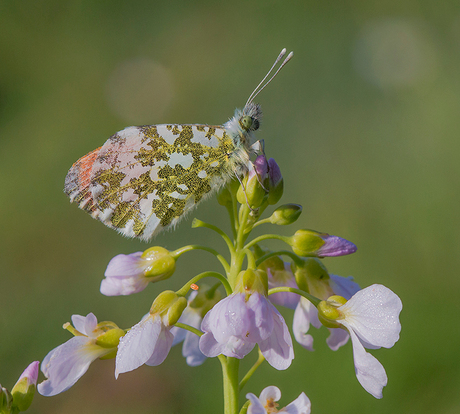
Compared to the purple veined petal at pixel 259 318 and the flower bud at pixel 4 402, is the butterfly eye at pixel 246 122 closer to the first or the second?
the purple veined petal at pixel 259 318

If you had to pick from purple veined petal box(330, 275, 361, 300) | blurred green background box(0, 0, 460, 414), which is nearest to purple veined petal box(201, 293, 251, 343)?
purple veined petal box(330, 275, 361, 300)

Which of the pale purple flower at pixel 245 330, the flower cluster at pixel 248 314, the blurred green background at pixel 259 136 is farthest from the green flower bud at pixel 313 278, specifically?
the blurred green background at pixel 259 136

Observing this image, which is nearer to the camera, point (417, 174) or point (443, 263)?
point (443, 263)

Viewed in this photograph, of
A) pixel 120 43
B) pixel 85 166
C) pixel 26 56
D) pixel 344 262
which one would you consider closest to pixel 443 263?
pixel 344 262

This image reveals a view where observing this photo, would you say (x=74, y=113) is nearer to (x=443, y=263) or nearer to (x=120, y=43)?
(x=120, y=43)

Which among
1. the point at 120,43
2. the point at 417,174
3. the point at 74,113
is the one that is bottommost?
the point at 417,174
